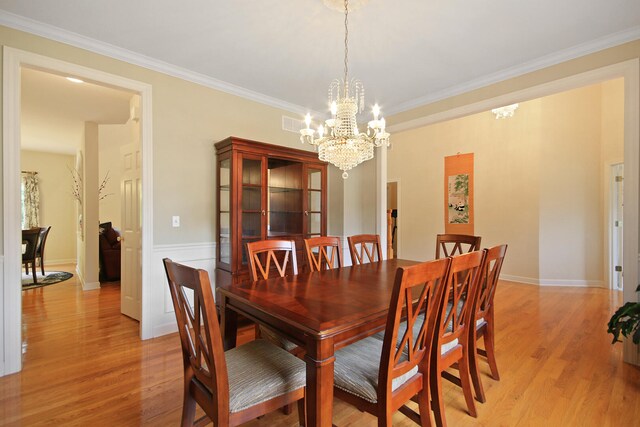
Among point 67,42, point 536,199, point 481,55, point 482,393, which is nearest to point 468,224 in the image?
point 536,199

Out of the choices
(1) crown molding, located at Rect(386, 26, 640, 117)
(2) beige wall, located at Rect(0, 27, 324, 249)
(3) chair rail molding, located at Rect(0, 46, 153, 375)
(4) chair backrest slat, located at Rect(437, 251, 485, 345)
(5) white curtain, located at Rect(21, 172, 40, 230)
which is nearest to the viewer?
(4) chair backrest slat, located at Rect(437, 251, 485, 345)

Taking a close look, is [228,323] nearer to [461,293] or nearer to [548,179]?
[461,293]

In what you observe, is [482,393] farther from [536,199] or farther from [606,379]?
[536,199]

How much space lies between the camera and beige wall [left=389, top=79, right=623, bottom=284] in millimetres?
4699

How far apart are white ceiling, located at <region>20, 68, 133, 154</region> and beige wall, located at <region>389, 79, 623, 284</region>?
5.95 metres

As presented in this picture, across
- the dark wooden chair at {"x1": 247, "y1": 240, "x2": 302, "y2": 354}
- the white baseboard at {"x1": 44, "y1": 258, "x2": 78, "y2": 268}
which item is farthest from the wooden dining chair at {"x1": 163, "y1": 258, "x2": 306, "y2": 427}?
the white baseboard at {"x1": 44, "y1": 258, "x2": 78, "y2": 268}

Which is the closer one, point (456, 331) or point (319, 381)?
point (319, 381)

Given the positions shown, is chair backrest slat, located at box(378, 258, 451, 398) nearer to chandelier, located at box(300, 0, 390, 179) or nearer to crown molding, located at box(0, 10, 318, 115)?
chandelier, located at box(300, 0, 390, 179)

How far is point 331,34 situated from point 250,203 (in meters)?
1.78

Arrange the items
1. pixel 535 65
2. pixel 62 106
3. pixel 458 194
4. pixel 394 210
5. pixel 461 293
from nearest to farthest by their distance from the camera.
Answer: pixel 461 293, pixel 535 65, pixel 62 106, pixel 458 194, pixel 394 210

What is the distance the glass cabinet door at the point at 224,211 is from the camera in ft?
10.2

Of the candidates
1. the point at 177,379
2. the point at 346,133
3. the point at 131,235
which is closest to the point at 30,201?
the point at 131,235

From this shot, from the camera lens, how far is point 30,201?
6.71m

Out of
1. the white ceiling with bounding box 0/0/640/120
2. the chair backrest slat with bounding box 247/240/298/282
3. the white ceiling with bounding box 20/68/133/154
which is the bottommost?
the chair backrest slat with bounding box 247/240/298/282
